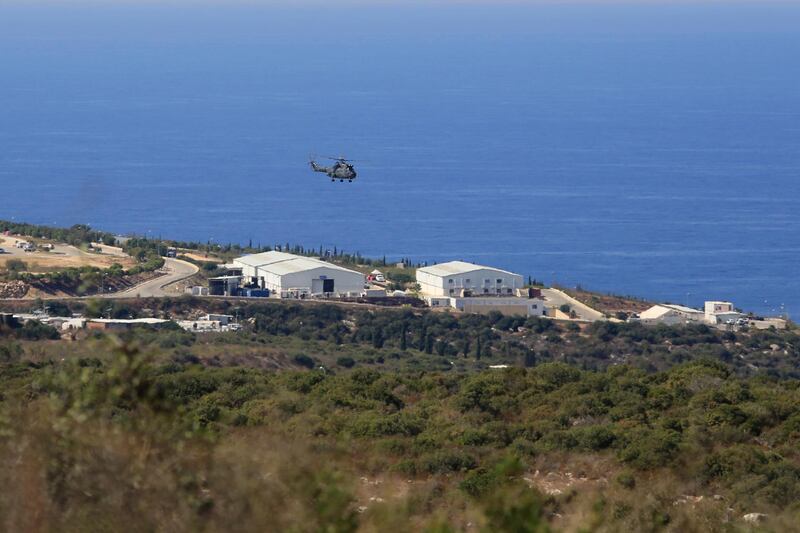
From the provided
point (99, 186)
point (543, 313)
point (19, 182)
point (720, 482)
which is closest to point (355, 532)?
point (99, 186)

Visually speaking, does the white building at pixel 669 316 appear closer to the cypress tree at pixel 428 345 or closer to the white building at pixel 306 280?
the cypress tree at pixel 428 345

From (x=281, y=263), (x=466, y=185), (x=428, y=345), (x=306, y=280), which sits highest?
(x=466, y=185)

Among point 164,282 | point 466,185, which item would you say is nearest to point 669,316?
point 164,282

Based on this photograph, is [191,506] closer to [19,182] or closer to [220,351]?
[220,351]

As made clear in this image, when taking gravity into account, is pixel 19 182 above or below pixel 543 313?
Answer: above

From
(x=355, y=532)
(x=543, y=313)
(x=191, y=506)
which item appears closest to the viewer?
(x=191, y=506)

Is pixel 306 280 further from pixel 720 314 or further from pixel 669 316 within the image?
pixel 720 314

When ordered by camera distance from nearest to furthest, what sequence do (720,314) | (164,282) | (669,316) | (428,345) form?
(428,345)
(164,282)
(669,316)
(720,314)

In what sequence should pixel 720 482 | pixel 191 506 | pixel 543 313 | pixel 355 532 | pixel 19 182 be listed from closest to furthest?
pixel 191 506 < pixel 355 532 < pixel 720 482 < pixel 543 313 < pixel 19 182
